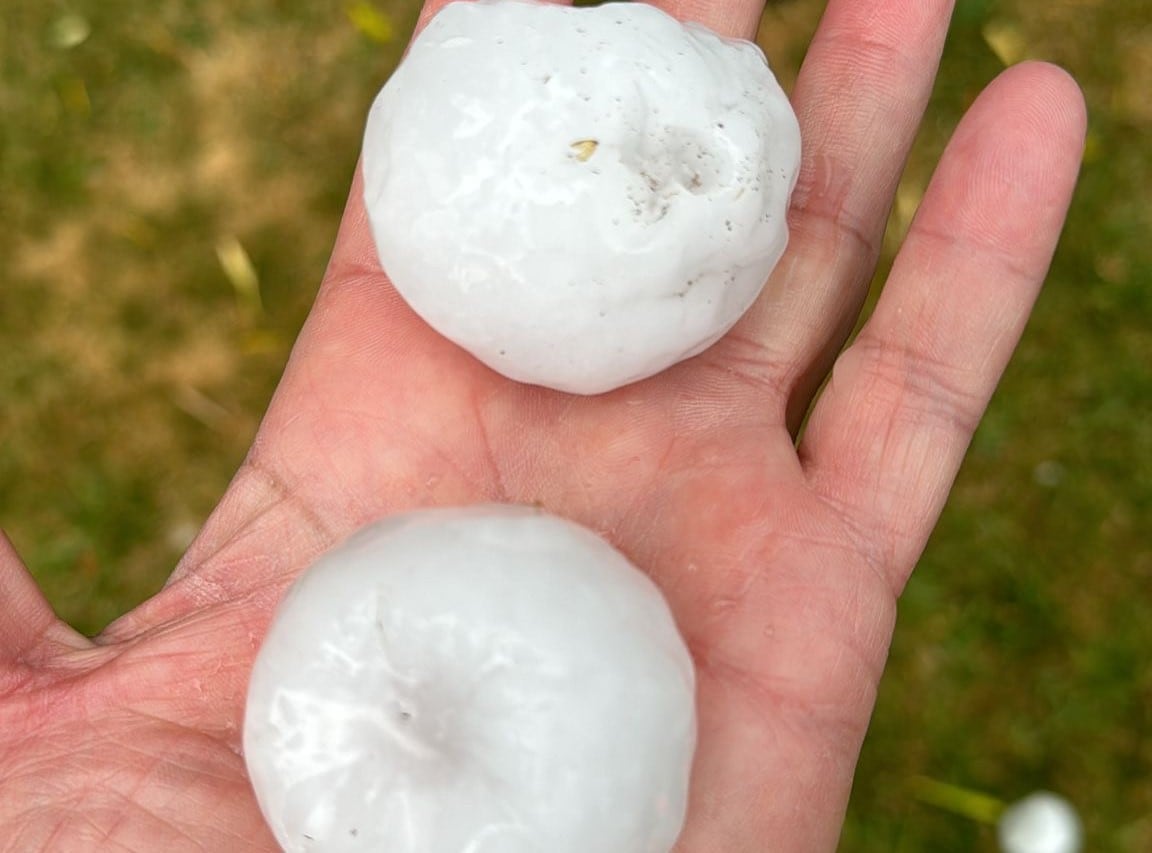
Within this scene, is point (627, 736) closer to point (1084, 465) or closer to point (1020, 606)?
point (1020, 606)

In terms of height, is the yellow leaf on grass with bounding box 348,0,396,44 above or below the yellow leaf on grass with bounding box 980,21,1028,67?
below

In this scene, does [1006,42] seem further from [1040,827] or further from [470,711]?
[470,711]

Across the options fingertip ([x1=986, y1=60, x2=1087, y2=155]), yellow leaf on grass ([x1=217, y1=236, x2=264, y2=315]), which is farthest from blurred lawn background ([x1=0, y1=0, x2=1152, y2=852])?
fingertip ([x1=986, y1=60, x2=1087, y2=155])

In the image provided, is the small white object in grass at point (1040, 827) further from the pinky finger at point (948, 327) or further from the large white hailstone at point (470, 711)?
the large white hailstone at point (470, 711)

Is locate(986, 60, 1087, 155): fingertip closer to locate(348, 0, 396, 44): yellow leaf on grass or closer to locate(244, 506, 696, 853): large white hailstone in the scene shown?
locate(244, 506, 696, 853): large white hailstone

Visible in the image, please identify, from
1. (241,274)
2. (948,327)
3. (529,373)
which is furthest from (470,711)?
(241,274)
